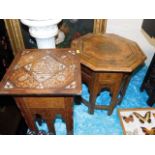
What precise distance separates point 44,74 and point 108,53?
Result: 60cm

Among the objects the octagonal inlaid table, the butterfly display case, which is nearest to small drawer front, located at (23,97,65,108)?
the octagonal inlaid table

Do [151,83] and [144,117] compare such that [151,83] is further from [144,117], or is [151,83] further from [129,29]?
[129,29]

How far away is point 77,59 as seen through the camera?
124 centimetres

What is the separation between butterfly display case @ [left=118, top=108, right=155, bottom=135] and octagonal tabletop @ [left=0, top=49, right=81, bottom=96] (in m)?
0.91

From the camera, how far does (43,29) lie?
4.83 feet

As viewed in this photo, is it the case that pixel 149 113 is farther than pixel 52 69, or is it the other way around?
pixel 149 113

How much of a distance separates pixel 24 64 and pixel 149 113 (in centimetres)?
141

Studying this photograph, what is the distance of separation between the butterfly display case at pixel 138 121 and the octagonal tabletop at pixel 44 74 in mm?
906

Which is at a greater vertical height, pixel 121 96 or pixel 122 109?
pixel 121 96

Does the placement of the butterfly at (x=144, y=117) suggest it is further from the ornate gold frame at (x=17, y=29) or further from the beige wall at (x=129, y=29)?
the ornate gold frame at (x=17, y=29)
